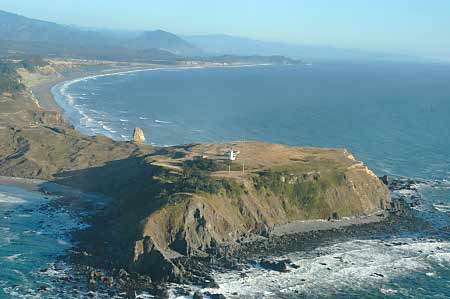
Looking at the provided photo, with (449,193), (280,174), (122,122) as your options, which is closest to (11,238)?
(280,174)

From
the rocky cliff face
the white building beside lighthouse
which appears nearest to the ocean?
the rocky cliff face

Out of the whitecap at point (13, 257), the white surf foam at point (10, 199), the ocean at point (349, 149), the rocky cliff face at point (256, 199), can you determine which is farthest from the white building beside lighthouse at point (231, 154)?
the whitecap at point (13, 257)

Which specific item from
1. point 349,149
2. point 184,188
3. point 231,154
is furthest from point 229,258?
point 349,149

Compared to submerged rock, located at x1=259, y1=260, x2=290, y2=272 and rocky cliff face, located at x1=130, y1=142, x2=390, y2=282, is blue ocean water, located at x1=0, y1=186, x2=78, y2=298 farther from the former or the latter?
submerged rock, located at x1=259, y1=260, x2=290, y2=272

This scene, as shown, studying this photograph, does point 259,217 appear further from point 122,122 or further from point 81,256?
point 122,122

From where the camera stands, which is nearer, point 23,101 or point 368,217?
point 368,217

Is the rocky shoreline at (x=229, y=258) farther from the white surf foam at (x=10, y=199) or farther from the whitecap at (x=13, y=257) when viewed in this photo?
the white surf foam at (x=10, y=199)

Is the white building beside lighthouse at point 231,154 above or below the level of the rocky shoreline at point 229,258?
above

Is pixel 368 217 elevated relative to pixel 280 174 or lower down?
lower down

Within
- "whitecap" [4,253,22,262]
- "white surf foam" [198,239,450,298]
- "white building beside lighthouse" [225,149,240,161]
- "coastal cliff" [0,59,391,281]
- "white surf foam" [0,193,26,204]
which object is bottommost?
"white surf foam" [198,239,450,298]
